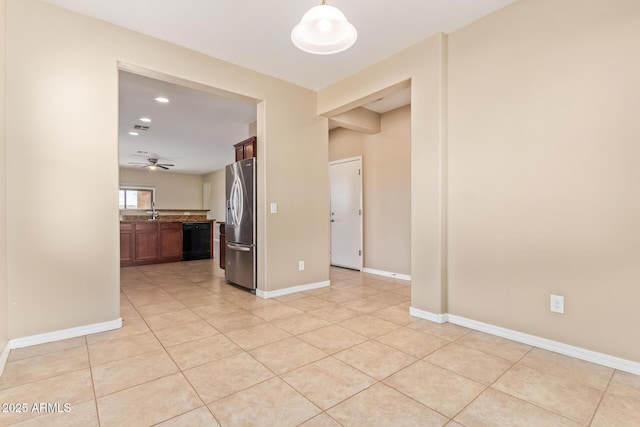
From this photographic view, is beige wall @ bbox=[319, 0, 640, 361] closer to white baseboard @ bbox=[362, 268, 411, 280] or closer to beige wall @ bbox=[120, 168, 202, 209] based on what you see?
white baseboard @ bbox=[362, 268, 411, 280]

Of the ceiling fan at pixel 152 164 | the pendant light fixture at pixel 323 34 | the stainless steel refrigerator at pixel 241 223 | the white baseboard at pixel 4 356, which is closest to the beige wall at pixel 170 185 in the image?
the ceiling fan at pixel 152 164

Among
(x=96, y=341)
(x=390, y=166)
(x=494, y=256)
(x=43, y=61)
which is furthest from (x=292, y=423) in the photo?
(x=390, y=166)

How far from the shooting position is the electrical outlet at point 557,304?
218 centimetres

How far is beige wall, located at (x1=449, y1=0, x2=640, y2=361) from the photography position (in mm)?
1953

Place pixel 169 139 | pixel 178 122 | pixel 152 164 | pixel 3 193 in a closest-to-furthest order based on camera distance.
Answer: pixel 3 193 → pixel 178 122 → pixel 169 139 → pixel 152 164

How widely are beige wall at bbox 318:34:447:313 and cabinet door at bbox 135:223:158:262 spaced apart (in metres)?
5.34

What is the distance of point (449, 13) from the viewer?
2.50 meters

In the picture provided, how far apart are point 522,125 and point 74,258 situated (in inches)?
146

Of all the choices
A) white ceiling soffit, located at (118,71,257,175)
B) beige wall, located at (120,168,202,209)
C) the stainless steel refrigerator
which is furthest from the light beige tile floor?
beige wall, located at (120,168,202,209)

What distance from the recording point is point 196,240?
22.4 feet

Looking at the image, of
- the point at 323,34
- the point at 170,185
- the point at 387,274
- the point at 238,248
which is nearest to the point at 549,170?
the point at 323,34

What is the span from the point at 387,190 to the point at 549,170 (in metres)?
Result: 2.73

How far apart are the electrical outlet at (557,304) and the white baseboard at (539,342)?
0.23 m

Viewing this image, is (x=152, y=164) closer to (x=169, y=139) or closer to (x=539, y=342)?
(x=169, y=139)
